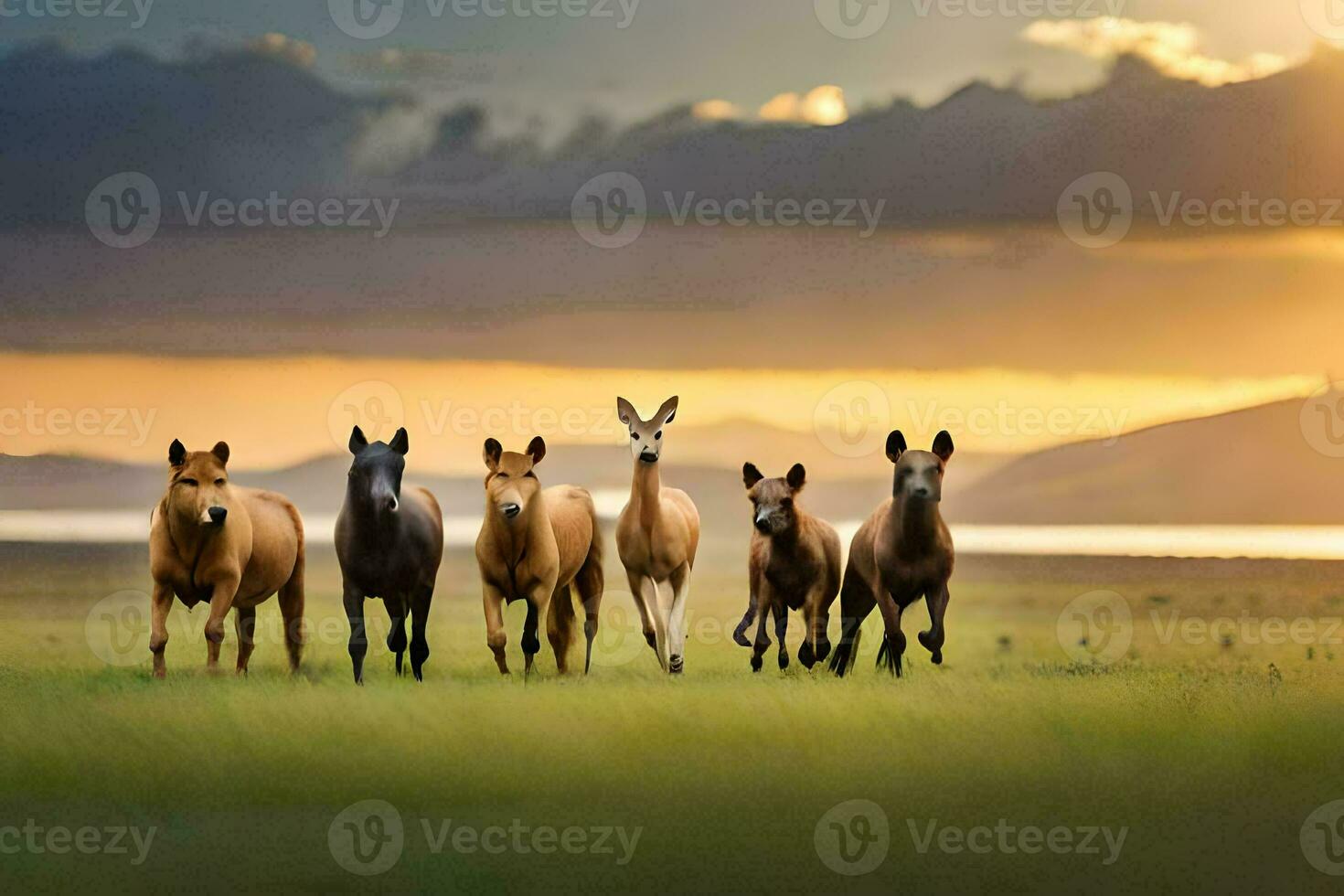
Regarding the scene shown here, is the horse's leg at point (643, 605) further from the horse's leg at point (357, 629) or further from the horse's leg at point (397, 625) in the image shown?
the horse's leg at point (357, 629)

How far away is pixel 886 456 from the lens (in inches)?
689

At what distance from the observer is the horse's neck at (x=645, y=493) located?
18.3 meters

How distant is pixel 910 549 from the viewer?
17.5 metres

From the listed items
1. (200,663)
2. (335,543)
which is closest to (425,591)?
(335,543)

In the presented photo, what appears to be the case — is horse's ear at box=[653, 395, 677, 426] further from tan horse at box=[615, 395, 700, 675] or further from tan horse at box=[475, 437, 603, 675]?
tan horse at box=[475, 437, 603, 675]

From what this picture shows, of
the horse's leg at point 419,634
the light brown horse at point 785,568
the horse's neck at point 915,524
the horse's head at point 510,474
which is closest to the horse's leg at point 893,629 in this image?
the horse's neck at point 915,524

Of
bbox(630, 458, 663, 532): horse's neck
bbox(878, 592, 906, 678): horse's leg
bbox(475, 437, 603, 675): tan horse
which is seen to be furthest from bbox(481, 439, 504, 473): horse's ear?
bbox(878, 592, 906, 678): horse's leg

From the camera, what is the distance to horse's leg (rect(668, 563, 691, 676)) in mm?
18297

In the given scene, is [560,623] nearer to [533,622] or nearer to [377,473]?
[533,622]

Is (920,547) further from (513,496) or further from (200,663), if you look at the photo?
(200,663)

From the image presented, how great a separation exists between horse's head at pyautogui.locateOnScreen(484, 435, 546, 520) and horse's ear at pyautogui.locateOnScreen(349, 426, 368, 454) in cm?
93

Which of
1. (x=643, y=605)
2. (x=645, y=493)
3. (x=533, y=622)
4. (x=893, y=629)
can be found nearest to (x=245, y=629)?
(x=533, y=622)

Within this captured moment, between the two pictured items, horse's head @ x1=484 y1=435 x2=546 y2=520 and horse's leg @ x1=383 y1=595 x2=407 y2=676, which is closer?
horse's head @ x1=484 y1=435 x2=546 y2=520

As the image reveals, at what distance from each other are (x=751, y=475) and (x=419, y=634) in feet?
9.36
